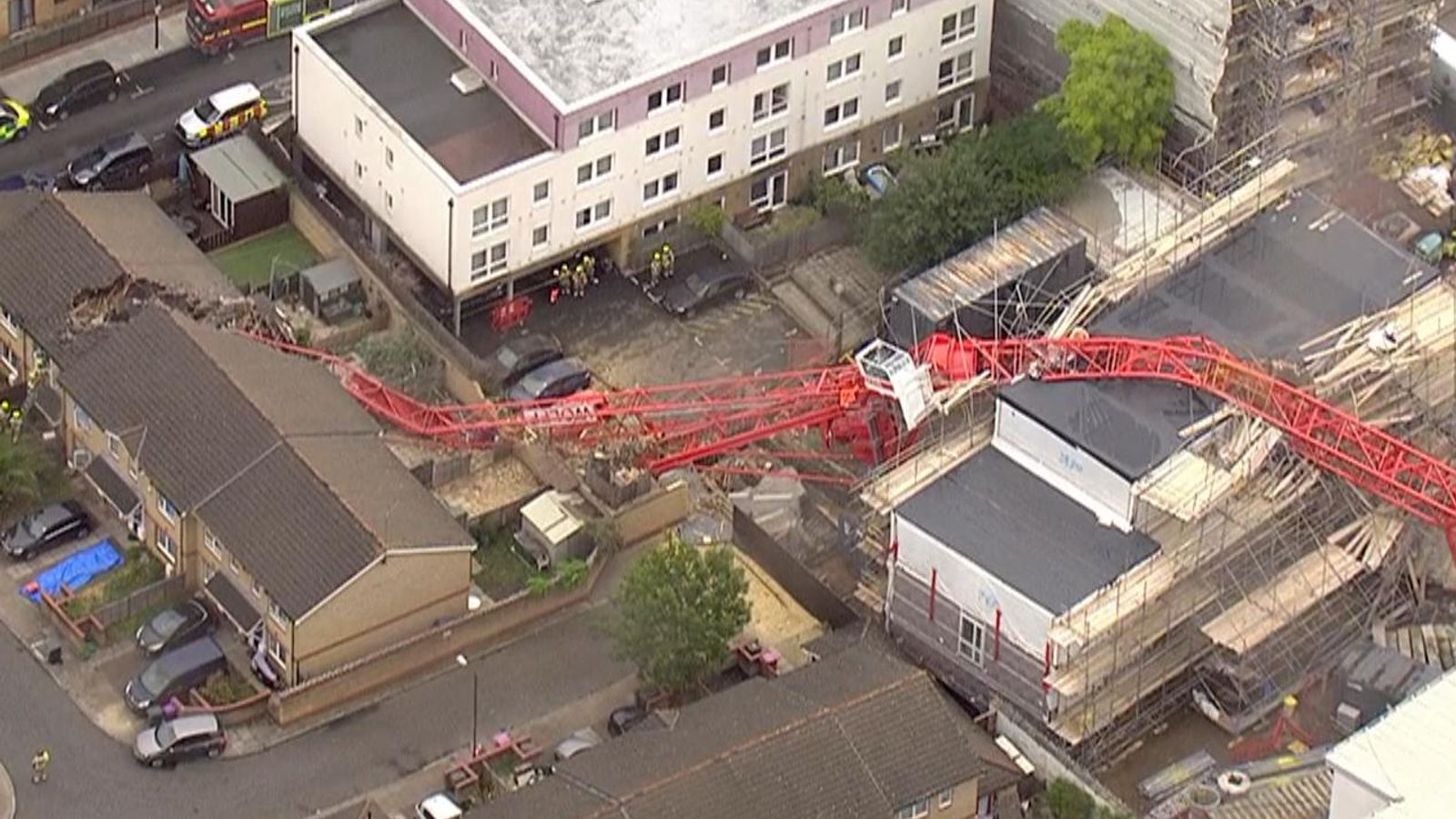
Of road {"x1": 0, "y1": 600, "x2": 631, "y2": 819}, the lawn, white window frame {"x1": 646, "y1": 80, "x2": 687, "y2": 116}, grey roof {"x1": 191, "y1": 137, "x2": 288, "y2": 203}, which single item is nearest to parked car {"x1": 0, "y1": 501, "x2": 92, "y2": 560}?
road {"x1": 0, "y1": 600, "x2": 631, "y2": 819}

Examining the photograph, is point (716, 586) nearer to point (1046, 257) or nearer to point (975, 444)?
point (975, 444)

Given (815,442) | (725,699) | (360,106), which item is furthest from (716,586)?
(360,106)

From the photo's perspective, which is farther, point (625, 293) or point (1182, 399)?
point (625, 293)

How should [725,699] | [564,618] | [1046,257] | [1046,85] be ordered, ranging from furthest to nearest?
[1046,85]
[1046,257]
[564,618]
[725,699]

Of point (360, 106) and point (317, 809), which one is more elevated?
point (360, 106)

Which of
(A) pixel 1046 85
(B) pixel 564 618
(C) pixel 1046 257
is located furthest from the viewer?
(A) pixel 1046 85

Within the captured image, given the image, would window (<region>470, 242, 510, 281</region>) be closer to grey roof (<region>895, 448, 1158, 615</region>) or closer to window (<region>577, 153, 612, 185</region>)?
window (<region>577, 153, 612, 185</region>)

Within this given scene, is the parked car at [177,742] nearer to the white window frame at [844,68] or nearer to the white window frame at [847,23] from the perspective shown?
the white window frame at [844,68]
